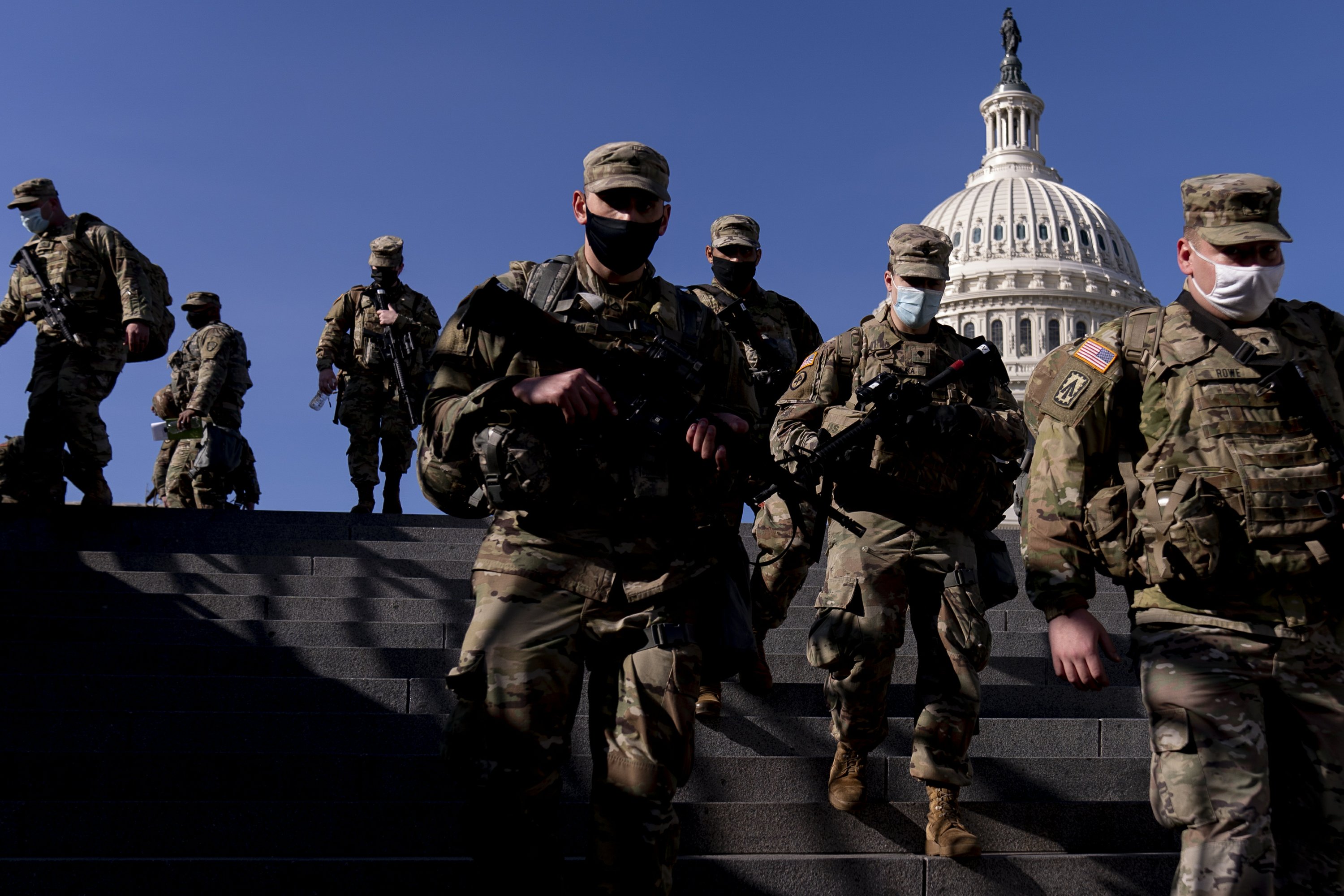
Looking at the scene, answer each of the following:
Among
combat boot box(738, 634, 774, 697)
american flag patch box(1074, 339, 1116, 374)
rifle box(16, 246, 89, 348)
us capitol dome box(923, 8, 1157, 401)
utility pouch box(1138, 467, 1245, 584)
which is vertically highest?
us capitol dome box(923, 8, 1157, 401)

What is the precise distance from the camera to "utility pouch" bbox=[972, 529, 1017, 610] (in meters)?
5.37

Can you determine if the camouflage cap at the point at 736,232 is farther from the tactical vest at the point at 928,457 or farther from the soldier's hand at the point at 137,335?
the soldier's hand at the point at 137,335

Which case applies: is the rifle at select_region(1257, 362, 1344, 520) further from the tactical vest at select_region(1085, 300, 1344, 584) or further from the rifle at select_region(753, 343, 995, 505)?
the rifle at select_region(753, 343, 995, 505)

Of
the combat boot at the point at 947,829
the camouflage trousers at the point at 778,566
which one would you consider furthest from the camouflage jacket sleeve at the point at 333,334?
the combat boot at the point at 947,829

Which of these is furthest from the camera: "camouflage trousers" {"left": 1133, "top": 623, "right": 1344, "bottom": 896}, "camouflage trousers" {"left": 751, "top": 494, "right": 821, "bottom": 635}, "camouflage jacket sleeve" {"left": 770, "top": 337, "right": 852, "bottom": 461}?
→ "camouflage trousers" {"left": 751, "top": 494, "right": 821, "bottom": 635}

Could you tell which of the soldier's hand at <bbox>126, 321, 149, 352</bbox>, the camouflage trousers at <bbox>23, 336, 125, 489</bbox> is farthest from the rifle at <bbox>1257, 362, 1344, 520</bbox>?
the camouflage trousers at <bbox>23, 336, 125, 489</bbox>

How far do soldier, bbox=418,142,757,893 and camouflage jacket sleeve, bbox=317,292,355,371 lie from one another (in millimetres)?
8174

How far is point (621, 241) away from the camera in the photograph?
3910 mm

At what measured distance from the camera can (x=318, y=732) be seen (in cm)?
553

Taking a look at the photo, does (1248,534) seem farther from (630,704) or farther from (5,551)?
(5,551)

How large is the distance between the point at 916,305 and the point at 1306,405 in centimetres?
209

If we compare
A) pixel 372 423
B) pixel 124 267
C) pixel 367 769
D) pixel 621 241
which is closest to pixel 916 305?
pixel 621 241

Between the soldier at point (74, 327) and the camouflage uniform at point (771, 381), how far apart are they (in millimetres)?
4032

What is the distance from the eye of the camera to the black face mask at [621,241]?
390 cm
